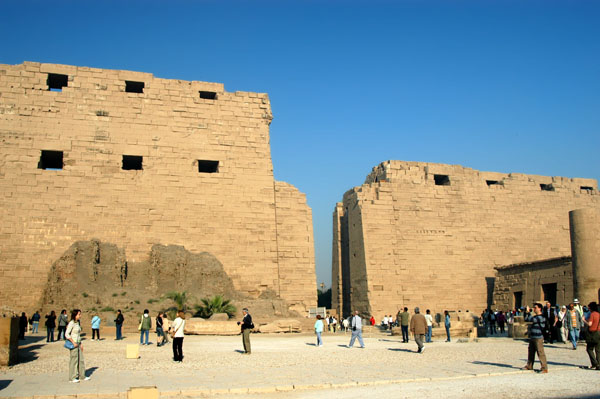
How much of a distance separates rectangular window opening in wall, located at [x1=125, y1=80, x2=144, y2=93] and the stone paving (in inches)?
411

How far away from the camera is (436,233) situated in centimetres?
2436

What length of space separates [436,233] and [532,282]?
4.17m

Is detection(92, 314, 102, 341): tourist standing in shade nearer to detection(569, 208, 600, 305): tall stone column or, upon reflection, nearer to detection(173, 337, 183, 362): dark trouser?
detection(173, 337, 183, 362): dark trouser

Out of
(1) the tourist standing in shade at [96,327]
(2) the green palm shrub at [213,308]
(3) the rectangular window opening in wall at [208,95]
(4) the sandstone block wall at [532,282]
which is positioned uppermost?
(3) the rectangular window opening in wall at [208,95]

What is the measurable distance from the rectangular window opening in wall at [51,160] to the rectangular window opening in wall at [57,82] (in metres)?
2.40

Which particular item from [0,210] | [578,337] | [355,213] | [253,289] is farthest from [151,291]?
[578,337]

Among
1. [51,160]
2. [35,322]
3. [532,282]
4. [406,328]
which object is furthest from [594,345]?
[51,160]

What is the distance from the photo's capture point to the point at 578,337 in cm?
1329

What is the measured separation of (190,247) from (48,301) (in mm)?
4678

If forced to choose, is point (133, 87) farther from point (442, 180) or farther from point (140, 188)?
point (442, 180)

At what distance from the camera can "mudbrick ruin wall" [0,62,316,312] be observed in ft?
59.4

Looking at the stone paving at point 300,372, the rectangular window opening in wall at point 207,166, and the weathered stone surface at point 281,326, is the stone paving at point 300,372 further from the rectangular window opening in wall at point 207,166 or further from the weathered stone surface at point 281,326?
the rectangular window opening in wall at point 207,166

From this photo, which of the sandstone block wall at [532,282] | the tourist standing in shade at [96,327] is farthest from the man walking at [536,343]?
the sandstone block wall at [532,282]

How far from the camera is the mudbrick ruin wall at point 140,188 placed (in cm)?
1811
